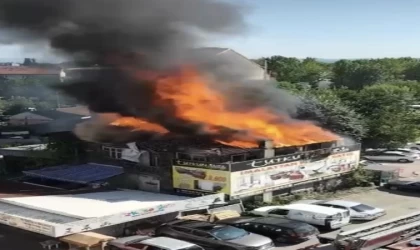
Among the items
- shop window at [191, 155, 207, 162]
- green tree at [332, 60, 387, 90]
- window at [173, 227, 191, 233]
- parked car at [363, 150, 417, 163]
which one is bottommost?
parked car at [363, 150, 417, 163]

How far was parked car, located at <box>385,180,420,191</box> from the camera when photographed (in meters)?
24.0

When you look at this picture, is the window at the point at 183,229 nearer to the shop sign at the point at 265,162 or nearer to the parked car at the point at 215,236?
the parked car at the point at 215,236

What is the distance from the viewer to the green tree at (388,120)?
31.8 m

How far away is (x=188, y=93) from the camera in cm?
2372

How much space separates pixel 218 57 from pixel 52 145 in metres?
8.83

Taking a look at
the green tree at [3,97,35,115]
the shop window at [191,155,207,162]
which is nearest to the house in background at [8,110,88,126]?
the green tree at [3,97,35,115]

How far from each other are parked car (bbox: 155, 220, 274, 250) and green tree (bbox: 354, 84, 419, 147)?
18230 mm

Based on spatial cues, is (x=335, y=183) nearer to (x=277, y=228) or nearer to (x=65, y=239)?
(x=277, y=228)

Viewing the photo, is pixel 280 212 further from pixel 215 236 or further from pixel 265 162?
pixel 215 236

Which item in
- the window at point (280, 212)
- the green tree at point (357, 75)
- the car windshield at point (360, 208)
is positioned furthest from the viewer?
the green tree at point (357, 75)

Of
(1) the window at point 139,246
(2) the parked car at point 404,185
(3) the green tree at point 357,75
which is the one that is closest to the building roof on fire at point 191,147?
(1) the window at point 139,246

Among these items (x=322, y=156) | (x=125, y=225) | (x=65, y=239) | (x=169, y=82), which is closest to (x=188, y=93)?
(x=169, y=82)

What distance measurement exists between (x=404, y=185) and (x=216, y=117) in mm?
8474

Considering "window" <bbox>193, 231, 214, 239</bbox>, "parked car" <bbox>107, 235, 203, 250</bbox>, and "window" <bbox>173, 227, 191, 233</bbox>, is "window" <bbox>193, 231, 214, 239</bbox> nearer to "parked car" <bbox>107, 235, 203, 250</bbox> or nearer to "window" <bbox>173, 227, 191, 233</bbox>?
"window" <bbox>173, 227, 191, 233</bbox>
